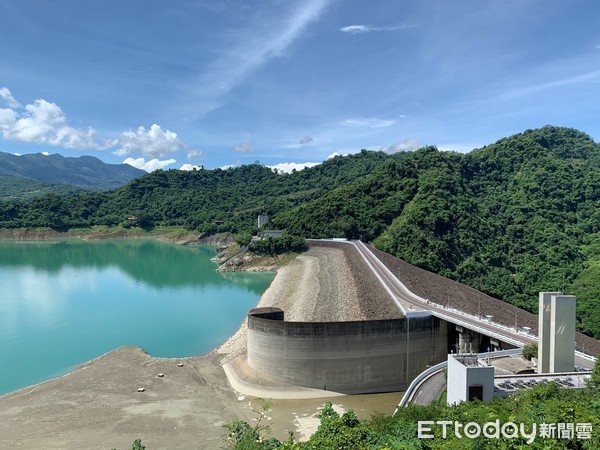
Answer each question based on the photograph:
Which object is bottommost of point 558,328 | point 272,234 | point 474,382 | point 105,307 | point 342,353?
point 105,307

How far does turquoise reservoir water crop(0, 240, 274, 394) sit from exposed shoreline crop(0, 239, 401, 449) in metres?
3.09

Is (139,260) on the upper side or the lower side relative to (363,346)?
upper

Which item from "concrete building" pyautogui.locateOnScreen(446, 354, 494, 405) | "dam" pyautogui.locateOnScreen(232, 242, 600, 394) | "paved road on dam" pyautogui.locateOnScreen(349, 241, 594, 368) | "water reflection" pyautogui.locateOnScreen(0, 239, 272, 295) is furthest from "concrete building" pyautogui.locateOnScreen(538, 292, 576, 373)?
"water reflection" pyautogui.locateOnScreen(0, 239, 272, 295)

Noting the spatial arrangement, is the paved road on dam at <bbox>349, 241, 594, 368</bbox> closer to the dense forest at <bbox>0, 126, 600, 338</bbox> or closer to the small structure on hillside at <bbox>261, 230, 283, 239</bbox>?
the dense forest at <bbox>0, 126, 600, 338</bbox>

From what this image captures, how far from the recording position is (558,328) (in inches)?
902

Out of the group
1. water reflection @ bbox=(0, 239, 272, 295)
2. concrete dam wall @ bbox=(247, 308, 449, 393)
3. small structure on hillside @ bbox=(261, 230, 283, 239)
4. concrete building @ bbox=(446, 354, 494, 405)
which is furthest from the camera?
small structure on hillside @ bbox=(261, 230, 283, 239)

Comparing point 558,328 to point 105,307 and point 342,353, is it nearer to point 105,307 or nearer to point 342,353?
point 342,353

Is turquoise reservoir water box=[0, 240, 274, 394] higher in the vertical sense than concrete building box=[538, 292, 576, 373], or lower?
lower

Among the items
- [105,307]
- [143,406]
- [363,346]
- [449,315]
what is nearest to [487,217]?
[449,315]

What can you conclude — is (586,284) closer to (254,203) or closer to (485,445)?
(485,445)

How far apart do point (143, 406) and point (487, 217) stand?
239ft

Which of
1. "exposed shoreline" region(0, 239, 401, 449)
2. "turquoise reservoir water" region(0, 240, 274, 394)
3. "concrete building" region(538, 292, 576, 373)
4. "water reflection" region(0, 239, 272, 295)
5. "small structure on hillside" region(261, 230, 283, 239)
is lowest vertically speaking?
"exposed shoreline" region(0, 239, 401, 449)

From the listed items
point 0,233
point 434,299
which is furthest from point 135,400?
point 0,233

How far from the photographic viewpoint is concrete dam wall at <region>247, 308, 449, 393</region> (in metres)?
30.9
